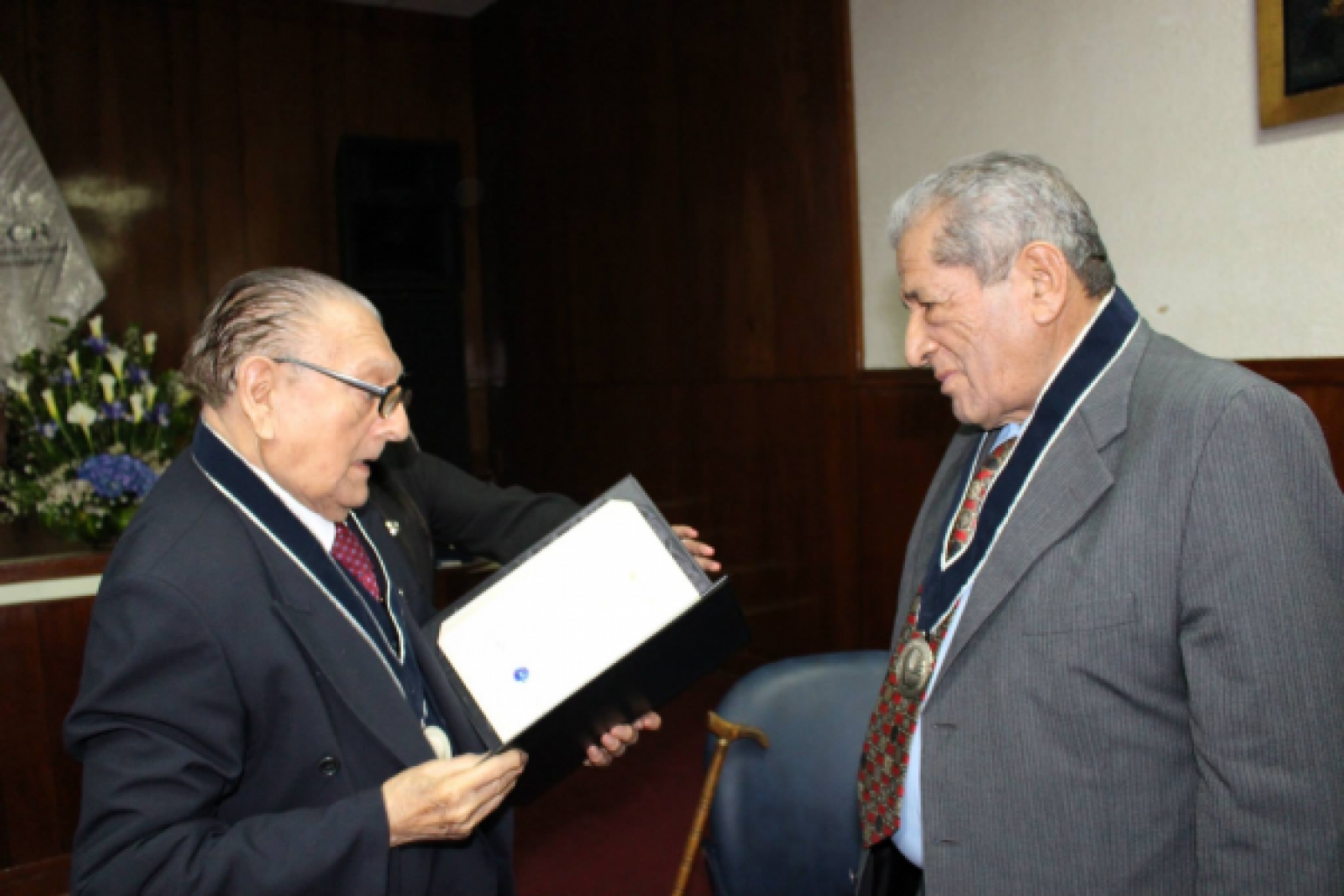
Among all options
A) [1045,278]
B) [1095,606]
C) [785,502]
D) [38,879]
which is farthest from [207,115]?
[1095,606]

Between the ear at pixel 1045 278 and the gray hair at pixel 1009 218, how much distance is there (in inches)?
0.4

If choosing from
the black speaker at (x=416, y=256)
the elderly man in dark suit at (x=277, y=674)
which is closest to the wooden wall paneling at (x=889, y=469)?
the elderly man in dark suit at (x=277, y=674)

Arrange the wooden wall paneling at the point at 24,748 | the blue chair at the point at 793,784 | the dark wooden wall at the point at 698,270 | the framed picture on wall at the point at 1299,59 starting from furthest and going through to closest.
Answer: the dark wooden wall at the point at 698,270, the wooden wall paneling at the point at 24,748, the framed picture on wall at the point at 1299,59, the blue chair at the point at 793,784

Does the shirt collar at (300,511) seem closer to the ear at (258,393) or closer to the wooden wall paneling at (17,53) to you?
the ear at (258,393)

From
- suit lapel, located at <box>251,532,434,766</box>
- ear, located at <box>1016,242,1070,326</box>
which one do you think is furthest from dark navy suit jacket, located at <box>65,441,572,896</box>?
ear, located at <box>1016,242,1070,326</box>

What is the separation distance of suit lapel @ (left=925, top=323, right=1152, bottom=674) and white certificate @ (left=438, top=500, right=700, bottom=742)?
394mm

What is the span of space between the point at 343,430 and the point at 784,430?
2673 millimetres

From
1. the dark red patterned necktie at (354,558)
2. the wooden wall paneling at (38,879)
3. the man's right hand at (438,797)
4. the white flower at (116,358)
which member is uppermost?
the white flower at (116,358)

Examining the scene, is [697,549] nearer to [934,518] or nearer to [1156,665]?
[934,518]

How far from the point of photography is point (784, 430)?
3.87 meters

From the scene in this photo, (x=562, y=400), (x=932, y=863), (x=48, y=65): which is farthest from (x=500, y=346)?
(x=932, y=863)

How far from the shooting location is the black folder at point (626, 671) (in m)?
1.34

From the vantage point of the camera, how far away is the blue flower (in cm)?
287

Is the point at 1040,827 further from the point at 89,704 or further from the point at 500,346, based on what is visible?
the point at 500,346
